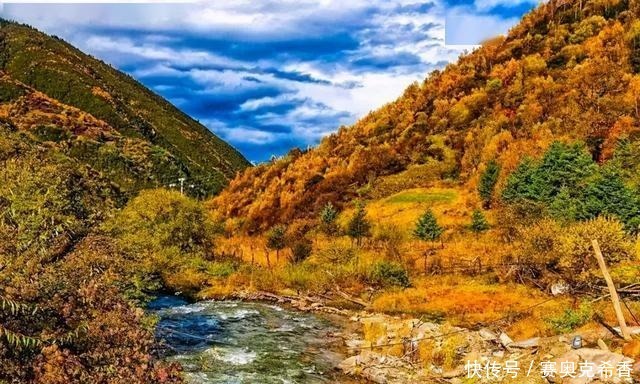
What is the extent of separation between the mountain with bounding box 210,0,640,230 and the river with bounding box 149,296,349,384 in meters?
31.9

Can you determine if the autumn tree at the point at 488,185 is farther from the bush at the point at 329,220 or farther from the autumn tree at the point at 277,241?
the autumn tree at the point at 277,241

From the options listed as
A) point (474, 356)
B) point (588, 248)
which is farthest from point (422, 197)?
point (474, 356)

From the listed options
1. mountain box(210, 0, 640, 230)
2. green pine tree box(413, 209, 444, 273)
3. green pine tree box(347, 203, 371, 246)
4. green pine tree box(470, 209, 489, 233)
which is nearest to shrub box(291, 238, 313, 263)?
green pine tree box(347, 203, 371, 246)

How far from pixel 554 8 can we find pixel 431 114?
27753 mm

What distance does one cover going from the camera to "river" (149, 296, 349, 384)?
2473cm

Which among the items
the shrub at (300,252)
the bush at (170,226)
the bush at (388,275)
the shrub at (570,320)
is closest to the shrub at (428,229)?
→ the bush at (388,275)

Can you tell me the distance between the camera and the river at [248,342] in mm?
24734

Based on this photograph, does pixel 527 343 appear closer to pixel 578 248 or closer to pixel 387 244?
pixel 578 248

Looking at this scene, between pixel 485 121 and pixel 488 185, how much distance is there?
58.9ft

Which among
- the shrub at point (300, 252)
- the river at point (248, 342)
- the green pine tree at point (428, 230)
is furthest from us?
the shrub at point (300, 252)

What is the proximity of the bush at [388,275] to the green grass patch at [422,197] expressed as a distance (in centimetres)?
2104

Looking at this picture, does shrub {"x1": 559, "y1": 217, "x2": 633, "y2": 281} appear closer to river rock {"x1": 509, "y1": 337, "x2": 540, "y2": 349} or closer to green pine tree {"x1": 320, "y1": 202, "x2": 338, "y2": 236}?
river rock {"x1": 509, "y1": 337, "x2": 540, "y2": 349}

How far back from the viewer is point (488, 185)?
60750 mm

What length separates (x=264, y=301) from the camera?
43.0 meters
